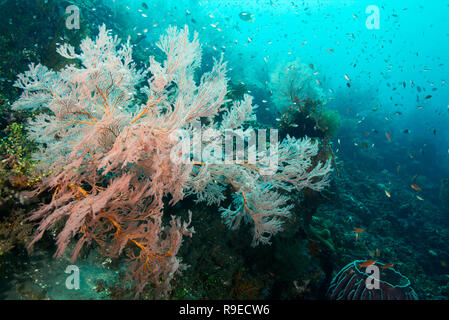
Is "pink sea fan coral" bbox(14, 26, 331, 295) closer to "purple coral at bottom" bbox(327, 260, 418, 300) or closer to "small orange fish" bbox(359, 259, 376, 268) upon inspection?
"purple coral at bottom" bbox(327, 260, 418, 300)

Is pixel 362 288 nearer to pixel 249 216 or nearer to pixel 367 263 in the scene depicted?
pixel 367 263

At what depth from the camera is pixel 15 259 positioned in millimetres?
2779

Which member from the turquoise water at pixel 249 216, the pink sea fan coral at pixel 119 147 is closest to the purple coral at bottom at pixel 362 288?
the turquoise water at pixel 249 216

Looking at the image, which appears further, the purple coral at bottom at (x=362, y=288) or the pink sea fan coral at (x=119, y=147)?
the purple coral at bottom at (x=362, y=288)

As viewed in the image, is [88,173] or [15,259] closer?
[15,259]

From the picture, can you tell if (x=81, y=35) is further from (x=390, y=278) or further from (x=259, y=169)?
(x=390, y=278)

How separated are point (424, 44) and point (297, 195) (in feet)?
426

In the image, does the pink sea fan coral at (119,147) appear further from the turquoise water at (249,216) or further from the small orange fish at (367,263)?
the small orange fish at (367,263)

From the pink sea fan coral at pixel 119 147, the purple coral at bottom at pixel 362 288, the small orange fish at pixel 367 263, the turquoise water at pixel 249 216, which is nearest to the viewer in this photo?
the pink sea fan coral at pixel 119 147

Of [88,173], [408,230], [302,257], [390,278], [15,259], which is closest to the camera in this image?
[15,259]

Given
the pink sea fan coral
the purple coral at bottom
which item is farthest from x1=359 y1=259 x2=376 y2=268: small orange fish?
the pink sea fan coral

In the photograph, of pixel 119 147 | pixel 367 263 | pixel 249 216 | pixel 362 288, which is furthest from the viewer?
pixel 367 263

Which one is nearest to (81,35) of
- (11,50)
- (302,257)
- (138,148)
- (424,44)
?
(11,50)

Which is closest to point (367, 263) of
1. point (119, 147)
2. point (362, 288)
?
point (362, 288)
